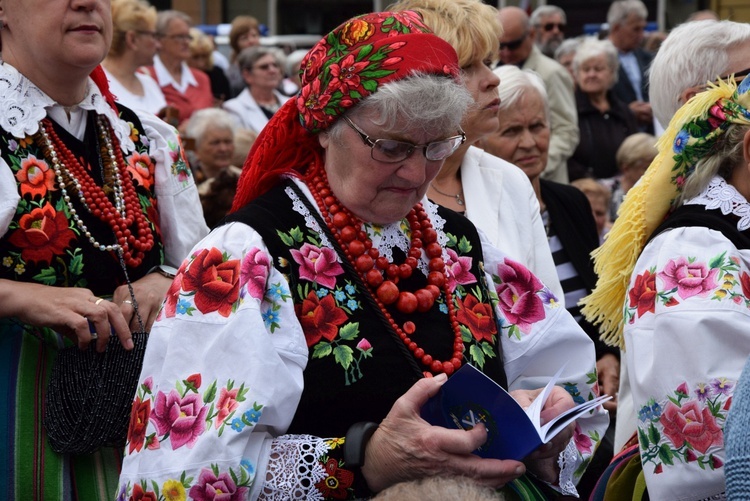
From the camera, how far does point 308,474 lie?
2.49m

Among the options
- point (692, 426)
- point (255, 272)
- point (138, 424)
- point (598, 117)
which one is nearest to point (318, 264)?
point (255, 272)

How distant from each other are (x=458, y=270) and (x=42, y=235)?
1.11 meters

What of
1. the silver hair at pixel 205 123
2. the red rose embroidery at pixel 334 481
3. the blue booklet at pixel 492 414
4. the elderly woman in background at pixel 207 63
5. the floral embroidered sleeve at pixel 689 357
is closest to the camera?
the blue booklet at pixel 492 414

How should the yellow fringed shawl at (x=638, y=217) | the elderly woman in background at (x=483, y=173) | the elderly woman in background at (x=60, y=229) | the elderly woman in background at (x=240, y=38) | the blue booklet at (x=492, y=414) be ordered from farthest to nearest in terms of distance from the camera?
the elderly woman in background at (x=240, y=38) < the elderly woman in background at (x=483, y=173) < the yellow fringed shawl at (x=638, y=217) < the elderly woman in background at (x=60, y=229) < the blue booklet at (x=492, y=414)

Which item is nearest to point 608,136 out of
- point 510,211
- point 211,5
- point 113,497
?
point 510,211

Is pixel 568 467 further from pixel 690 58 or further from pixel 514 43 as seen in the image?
pixel 514 43

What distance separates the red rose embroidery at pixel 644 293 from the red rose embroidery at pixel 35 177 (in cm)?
158

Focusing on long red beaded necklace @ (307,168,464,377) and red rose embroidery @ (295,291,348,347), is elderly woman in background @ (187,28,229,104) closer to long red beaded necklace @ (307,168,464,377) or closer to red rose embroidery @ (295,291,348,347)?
long red beaded necklace @ (307,168,464,377)

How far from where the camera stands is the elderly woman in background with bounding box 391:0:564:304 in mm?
3775

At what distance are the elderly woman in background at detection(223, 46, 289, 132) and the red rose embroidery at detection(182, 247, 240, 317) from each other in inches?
238

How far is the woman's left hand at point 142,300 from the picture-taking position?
10.2 feet

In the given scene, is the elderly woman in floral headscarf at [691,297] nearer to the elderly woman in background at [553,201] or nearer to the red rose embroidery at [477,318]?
the red rose embroidery at [477,318]

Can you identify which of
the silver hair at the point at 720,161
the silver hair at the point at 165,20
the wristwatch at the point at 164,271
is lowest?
the silver hair at the point at 165,20

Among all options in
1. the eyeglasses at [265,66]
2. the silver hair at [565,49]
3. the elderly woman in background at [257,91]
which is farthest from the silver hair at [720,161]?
the silver hair at [565,49]
